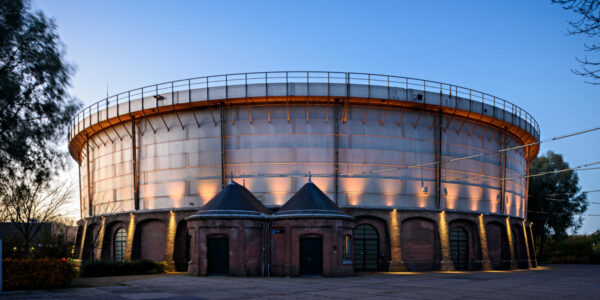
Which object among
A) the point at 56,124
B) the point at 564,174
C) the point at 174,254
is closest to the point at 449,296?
the point at 56,124

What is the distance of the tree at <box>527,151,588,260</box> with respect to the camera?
197ft

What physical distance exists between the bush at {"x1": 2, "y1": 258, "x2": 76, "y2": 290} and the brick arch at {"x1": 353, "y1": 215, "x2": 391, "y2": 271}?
1975cm

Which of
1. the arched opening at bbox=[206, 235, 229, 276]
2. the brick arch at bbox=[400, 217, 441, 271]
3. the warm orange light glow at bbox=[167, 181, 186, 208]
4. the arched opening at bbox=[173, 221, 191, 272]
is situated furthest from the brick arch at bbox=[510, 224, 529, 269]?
the warm orange light glow at bbox=[167, 181, 186, 208]

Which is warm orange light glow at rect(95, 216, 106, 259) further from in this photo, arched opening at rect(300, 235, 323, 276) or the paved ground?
arched opening at rect(300, 235, 323, 276)

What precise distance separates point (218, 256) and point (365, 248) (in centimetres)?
1091

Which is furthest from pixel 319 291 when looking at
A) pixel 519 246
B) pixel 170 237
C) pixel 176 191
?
pixel 519 246

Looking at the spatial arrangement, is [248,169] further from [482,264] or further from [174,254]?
[482,264]

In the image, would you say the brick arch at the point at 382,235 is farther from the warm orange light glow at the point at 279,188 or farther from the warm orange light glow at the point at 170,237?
the warm orange light glow at the point at 170,237

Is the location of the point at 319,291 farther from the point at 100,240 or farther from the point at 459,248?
the point at 100,240

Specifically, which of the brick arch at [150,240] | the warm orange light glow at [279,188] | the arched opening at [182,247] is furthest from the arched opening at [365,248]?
the brick arch at [150,240]

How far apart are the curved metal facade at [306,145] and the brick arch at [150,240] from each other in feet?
4.88

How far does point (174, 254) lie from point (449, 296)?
73.8 ft

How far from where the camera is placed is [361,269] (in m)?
35.9

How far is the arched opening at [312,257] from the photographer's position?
30.3 meters
